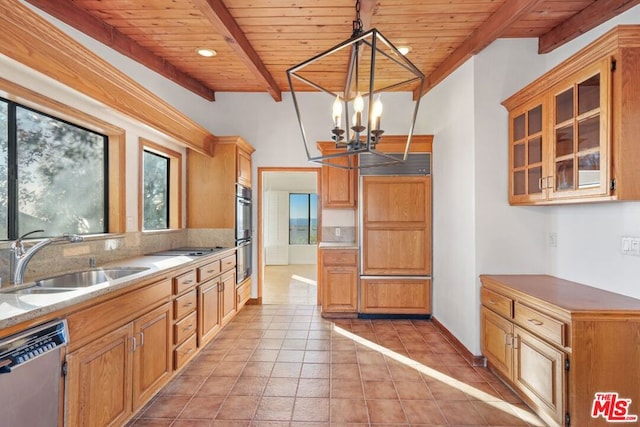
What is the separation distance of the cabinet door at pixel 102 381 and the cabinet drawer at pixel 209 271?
1.03 metres

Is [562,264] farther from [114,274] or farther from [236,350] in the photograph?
[114,274]

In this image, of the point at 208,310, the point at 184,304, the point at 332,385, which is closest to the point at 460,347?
the point at 332,385

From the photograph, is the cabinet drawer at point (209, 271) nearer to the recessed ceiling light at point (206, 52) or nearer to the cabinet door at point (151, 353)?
Answer: the cabinet door at point (151, 353)

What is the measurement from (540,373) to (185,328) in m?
2.56

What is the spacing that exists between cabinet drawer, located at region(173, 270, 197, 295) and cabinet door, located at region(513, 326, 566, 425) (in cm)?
250

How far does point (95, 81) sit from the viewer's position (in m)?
2.06

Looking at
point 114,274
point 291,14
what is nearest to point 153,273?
point 114,274

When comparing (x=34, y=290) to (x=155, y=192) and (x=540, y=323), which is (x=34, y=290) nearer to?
Answer: (x=155, y=192)

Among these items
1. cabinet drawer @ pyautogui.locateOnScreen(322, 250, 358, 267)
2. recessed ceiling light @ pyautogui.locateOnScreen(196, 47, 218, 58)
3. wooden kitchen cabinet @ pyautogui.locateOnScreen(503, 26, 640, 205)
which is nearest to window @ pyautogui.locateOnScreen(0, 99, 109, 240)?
recessed ceiling light @ pyautogui.locateOnScreen(196, 47, 218, 58)

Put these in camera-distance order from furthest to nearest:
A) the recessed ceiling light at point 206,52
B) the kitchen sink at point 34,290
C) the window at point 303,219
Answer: the window at point 303,219 → the recessed ceiling light at point 206,52 → the kitchen sink at point 34,290

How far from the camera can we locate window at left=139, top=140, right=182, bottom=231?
343cm

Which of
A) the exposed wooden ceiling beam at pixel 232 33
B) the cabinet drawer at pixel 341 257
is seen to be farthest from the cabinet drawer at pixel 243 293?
the exposed wooden ceiling beam at pixel 232 33

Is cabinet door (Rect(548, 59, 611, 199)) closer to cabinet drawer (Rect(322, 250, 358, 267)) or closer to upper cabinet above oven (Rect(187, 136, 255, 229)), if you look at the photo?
cabinet drawer (Rect(322, 250, 358, 267))

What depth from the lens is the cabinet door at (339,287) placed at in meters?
4.05
